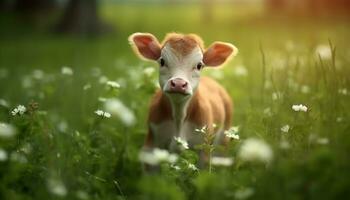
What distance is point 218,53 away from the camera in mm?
5988

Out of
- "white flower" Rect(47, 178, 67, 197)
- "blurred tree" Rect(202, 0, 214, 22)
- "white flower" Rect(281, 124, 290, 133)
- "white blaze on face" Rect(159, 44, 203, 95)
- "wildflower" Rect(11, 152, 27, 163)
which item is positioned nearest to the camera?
"white flower" Rect(47, 178, 67, 197)

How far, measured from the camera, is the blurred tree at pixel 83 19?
2162 centimetres

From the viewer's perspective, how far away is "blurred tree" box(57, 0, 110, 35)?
70.9 ft

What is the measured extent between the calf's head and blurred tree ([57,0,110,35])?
52.5ft

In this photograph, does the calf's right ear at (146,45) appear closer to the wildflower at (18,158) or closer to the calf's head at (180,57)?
the calf's head at (180,57)

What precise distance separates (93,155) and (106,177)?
260mm

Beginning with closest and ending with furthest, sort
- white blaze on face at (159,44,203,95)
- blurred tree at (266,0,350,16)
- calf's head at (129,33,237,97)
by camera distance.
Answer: calf's head at (129,33,237,97), white blaze on face at (159,44,203,95), blurred tree at (266,0,350,16)

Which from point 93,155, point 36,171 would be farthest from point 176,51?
point 36,171

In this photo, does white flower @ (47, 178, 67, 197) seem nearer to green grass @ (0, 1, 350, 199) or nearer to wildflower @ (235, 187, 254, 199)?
green grass @ (0, 1, 350, 199)

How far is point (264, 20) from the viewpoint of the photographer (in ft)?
85.3

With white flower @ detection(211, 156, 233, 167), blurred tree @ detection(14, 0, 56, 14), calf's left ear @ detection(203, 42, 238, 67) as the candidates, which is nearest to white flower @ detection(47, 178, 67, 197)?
white flower @ detection(211, 156, 233, 167)

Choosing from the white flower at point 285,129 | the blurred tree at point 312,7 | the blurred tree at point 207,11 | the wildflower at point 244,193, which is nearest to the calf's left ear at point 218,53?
the white flower at point 285,129

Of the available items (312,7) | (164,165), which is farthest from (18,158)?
(312,7)

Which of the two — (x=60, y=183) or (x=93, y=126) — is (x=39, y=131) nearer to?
(x=93, y=126)
